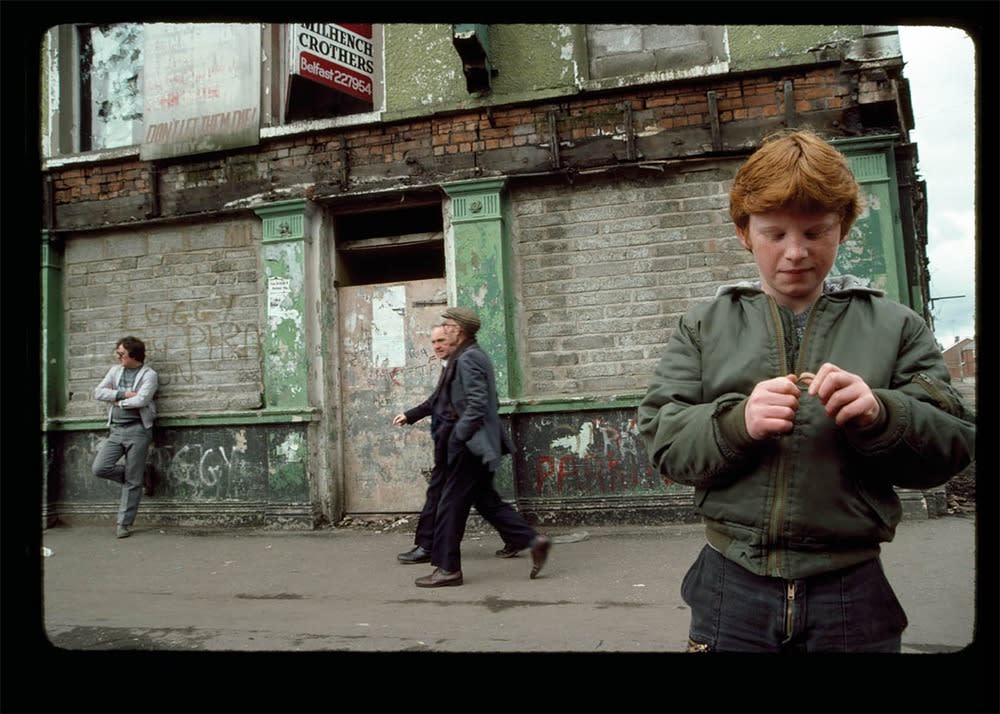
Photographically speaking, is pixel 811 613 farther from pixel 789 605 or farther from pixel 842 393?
pixel 842 393

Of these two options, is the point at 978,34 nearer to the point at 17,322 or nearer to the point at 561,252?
the point at 17,322

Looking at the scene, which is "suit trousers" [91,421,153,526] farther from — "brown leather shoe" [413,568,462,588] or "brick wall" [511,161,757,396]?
"brick wall" [511,161,757,396]

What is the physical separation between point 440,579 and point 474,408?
3.67 ft

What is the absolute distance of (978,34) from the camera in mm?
786

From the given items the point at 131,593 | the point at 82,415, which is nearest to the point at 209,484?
the point at 82,415

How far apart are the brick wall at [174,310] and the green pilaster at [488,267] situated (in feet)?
7.30

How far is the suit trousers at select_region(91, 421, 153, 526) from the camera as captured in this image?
6.37 metres

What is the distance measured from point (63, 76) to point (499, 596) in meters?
7.70

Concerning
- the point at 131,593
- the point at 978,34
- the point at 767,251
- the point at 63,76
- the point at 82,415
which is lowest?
the point at 131,593

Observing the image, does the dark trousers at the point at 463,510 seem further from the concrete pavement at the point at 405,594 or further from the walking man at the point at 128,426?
the walking man at the point at 128,426

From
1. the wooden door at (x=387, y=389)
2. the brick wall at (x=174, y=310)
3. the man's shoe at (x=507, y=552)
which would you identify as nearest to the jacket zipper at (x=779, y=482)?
the man's shoe at (x=507, y=552)

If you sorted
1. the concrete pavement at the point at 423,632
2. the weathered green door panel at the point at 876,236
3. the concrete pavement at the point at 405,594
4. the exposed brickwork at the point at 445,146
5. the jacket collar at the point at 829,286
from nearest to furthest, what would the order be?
the concrete pavement at the point at 423,632 < the jacket collar at the point at 829,286 < the concrete pavement at the point at 405,594 < the weathered green door panel at the point at 876,236 < the exposed brickwork at the point at 445,146

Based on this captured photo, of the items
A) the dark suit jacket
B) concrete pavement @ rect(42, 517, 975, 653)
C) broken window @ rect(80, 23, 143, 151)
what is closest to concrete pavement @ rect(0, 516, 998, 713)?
concrete pavement @ rect(42, 517, 975, 653)

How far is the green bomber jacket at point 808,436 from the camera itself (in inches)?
42.0
